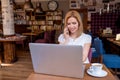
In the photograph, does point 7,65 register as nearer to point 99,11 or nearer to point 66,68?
point 66,68

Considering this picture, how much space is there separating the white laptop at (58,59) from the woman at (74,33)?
1.95 feet

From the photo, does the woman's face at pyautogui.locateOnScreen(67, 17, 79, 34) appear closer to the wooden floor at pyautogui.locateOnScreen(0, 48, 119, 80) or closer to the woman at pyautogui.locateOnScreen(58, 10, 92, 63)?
the woman at pyautogui.locateOnScreen(58, 10, 92, 63)

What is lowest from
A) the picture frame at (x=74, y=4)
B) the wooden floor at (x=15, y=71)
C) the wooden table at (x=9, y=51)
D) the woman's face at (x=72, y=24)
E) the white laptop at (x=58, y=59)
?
the wooden floor at (x=15, y=71)

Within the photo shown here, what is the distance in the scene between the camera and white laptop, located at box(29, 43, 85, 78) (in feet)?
3.56

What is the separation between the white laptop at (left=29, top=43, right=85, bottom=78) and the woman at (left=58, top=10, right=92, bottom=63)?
59 cm

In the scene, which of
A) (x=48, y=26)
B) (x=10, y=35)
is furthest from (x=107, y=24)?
(x=10, y=35)

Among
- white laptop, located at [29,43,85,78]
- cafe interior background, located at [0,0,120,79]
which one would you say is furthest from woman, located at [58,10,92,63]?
cafe interior background, located at [0,0,120,79]

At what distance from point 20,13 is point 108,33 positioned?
486 cm

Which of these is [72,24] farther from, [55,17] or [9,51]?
[55,17]

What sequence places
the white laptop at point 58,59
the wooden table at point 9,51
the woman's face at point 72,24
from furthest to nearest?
the wooden table at point 9,51 → the woman's face at point 72,24 → the white laptop at point 58,59

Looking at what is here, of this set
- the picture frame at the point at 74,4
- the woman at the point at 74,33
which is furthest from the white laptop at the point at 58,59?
the picture frame at the point at 74,4

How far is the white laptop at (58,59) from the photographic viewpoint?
1.09 meters

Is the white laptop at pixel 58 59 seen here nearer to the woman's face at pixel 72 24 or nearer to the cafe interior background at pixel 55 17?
the woman's face at pixel 72 24

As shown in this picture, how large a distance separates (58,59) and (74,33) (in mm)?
794
